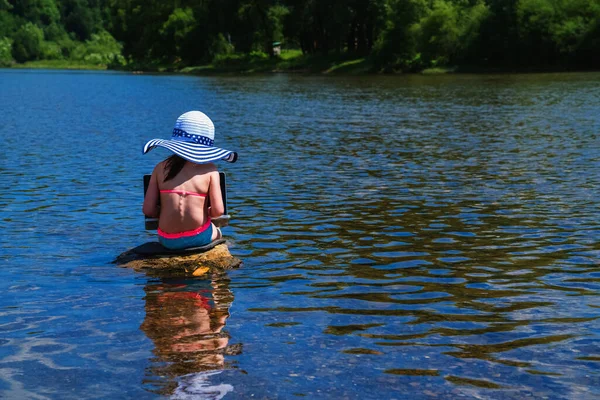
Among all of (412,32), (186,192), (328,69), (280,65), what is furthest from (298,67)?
(186,192)

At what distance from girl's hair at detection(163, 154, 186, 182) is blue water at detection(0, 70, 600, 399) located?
4.15 ft

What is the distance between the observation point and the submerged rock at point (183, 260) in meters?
10.6

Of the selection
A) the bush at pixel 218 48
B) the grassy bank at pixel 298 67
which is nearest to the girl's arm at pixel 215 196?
the grassy bank at pixel 298 67

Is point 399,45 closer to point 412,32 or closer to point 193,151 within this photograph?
point 412,32

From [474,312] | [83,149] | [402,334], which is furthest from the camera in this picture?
[83,149]

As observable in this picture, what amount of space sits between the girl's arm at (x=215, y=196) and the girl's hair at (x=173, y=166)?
1.25ft

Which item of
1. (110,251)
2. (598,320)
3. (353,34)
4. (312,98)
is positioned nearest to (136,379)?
(598,320)

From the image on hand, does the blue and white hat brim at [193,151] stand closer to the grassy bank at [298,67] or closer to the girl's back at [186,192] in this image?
the girl's back at [186,192]

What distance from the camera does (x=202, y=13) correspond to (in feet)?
505

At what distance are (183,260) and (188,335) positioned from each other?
231 cm

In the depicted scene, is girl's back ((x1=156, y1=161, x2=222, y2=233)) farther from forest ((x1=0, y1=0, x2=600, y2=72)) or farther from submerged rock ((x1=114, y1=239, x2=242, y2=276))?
forest ((x1=0, y1=0, x2=600, y2=72))

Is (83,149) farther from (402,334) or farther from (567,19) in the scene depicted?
(567,19)

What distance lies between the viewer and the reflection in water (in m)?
6.99

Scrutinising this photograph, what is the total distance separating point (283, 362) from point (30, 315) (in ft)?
10.2
